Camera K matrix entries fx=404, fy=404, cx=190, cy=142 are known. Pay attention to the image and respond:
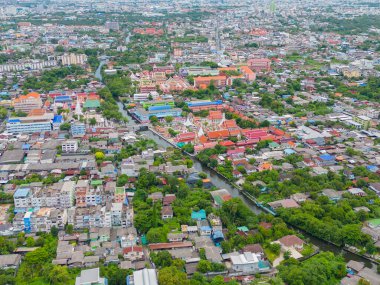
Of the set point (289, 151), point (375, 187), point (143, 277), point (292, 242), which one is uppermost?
point (143, 277)

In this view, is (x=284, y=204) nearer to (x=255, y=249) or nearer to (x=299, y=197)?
(x=299, y=197)

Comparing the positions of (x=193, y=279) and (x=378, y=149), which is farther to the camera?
(x=378, y=149)

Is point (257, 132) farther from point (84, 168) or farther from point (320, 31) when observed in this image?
point (320, 31)

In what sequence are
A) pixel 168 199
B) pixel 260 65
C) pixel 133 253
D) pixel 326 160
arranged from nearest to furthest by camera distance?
pixel 133 253 < pixel 168 199 < pixel 326 160 < pixel 260 65

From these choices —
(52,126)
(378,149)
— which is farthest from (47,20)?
(378,149)

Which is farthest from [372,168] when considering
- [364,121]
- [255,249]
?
[255,249]

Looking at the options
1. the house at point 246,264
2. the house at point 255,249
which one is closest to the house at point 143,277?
the house at point 246,264
